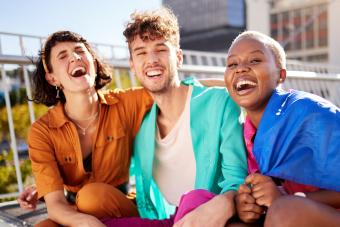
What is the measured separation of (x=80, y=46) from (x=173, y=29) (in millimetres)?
549

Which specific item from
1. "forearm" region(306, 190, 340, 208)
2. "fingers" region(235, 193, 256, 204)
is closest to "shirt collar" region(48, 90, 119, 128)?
"fingers" region(235, 193, 256, 204)

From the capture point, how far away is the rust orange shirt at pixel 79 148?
2.32m

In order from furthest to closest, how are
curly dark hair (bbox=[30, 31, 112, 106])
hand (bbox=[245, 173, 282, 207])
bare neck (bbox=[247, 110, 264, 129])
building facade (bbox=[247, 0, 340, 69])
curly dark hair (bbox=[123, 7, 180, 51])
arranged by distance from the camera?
building facade (bbox=[247, 0, 340, 69]) → curly dark hair (bbox=[30, 31, 112, 106]) → curly dark hair (bbox=[123, 7, 180, 51]) → bare neck (bbox=[247, 110, 264, 129]) → hand (bbox=[245, 173, 282, 207])

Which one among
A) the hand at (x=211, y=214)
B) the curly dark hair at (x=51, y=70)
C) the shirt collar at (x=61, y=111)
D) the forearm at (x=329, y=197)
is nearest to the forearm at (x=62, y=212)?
the shirt collar at (x=61, y=111)

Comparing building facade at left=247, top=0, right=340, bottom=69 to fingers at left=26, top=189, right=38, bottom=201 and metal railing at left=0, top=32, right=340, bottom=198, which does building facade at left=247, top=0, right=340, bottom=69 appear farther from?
fingers at left=26, top=189, right=38, bottom=201

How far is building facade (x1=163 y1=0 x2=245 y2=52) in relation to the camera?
76.2 m

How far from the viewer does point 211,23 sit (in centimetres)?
8088

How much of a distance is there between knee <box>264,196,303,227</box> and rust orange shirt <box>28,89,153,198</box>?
1221 mm

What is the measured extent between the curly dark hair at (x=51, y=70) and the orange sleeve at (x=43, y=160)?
0.22 m

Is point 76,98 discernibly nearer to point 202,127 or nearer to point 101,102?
point 101,102

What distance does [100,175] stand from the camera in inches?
96.0

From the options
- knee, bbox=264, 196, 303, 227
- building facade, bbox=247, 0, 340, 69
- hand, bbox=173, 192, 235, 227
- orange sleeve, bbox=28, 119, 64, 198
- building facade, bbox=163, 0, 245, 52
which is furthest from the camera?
building facade, bbox=163, 0, 245, 52

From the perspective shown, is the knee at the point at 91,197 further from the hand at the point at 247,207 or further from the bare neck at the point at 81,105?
the hand at the point at 247,207

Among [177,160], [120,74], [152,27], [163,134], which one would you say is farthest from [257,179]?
[120,74]
